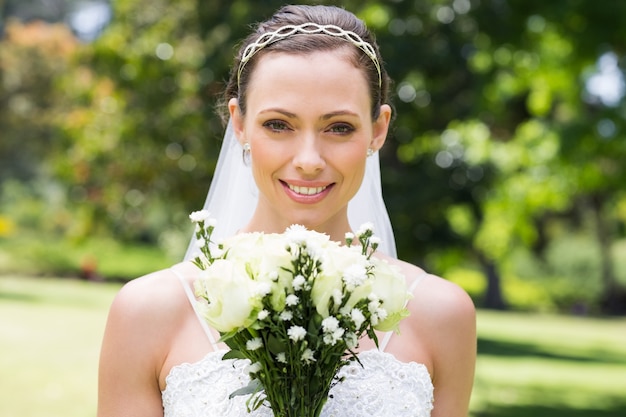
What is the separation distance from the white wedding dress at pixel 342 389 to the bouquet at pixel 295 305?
0.40 meters

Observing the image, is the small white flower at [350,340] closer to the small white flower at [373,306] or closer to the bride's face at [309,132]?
the small white flower at [373,306]

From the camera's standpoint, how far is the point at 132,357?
9.10 ft

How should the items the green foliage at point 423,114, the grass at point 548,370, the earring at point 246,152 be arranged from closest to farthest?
the earring at point 246,152 → the green foliage at point 423,114 → the grass at point 548,370

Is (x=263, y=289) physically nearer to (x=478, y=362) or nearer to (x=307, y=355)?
(x=307, y=355)

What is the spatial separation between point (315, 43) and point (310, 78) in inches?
5.9

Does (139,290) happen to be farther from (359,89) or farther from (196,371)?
(359,89)

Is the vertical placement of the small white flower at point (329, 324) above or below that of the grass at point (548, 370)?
below

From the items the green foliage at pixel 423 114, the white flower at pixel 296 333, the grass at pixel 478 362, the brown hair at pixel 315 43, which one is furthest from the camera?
the grass at pixel 478 362

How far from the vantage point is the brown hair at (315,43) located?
2.89m

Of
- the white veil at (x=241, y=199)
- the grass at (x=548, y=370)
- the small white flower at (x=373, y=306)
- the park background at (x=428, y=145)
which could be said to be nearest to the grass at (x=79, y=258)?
the park background at (x=428, y=145)

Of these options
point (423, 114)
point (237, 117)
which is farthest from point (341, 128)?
point (423, 114)

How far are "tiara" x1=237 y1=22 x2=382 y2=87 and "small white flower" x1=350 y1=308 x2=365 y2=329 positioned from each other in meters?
1.01

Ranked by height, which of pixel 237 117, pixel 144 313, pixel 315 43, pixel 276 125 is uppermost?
pixel 315 43

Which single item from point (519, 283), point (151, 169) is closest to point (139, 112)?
point (151, 169)
